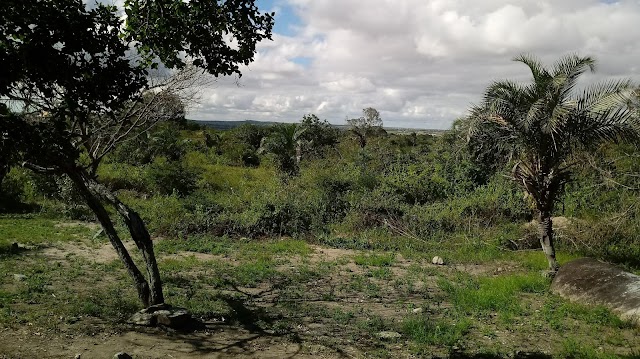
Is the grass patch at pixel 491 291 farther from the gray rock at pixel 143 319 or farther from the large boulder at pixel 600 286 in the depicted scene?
the gray rock at pixel 143 319

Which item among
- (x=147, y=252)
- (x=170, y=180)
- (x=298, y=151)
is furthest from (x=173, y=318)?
(x=298, y=151)

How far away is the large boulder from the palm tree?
3.37 ft

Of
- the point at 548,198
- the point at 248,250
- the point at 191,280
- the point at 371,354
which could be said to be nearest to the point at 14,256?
the point at 191,280

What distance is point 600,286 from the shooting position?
29.0ft

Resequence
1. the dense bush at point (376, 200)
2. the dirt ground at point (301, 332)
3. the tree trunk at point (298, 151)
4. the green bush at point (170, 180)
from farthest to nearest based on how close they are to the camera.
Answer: the tree trunk at point (298, 151) → the green bush at point (170, 180) → the dense bush at point (376, 200) → the dirt ground at point (301, 332)

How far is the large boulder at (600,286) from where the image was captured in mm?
8078

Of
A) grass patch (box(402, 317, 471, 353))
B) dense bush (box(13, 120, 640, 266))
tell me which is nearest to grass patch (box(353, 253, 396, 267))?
dense bush (box(13, 120, 640, 266))

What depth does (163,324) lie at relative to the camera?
279 inches

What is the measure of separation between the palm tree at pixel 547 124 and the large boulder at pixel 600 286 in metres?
1.03

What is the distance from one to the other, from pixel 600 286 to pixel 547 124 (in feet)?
10.8

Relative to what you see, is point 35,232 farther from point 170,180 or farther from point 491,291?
point 491,291

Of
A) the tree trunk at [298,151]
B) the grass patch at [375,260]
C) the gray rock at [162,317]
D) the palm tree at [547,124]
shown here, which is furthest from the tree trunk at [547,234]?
the tree trunk at [298,151]

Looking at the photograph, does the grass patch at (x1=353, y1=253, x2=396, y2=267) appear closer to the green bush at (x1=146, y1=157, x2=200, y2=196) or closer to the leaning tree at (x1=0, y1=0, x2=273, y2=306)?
the leaning tree at (x1=0, y1=0, x2=273, y2=306)

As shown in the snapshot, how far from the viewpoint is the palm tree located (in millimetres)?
9867
